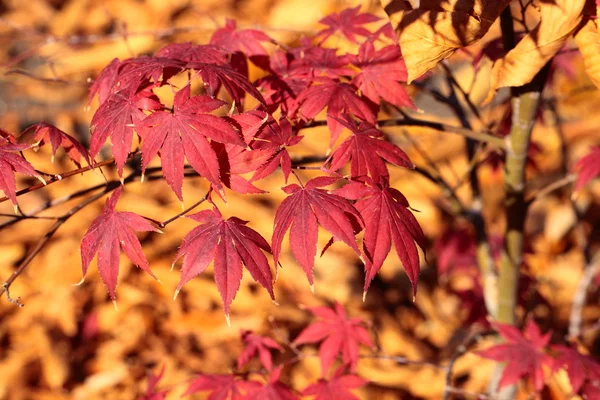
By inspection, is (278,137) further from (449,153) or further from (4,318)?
(449,153)

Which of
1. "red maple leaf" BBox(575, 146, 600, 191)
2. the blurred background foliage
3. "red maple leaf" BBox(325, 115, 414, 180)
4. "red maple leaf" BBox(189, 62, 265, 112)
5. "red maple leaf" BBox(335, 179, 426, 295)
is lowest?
the blurred background foliage

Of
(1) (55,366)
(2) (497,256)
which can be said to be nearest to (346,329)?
(2) (497,256)

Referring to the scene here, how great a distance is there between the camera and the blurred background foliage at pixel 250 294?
6.14 feet

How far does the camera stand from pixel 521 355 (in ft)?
3.50

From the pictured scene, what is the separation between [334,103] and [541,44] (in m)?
0.31

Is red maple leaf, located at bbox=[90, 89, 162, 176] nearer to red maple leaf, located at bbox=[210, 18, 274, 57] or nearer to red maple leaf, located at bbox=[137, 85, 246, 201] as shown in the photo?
red maple leaf, located at bbox=[137, 85, 246, 201]

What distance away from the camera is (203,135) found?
2.31 feet

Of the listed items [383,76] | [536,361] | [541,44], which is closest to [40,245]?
[383,76]

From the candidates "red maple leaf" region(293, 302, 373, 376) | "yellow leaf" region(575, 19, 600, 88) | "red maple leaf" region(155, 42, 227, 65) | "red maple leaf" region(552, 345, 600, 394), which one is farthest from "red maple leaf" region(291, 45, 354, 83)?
"red maple leaf" region(552, 345, 600, 394)

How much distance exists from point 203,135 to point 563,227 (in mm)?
2289

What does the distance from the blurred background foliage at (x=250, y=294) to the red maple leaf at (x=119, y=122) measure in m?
0.72

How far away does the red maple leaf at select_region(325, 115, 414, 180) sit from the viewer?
766 millimetres

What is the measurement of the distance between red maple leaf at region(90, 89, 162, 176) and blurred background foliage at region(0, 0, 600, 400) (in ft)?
2.37

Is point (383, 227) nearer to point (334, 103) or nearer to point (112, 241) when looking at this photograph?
point (334, 103)
